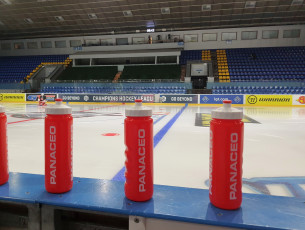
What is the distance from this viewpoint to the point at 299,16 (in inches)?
714

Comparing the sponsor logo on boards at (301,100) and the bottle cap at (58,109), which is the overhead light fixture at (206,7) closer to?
the sponsor logo on boards at (301,100)

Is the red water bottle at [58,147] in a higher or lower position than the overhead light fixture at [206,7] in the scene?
lower

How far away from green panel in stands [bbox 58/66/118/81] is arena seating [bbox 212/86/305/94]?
375 inches

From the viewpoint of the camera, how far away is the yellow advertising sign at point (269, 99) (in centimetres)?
1277

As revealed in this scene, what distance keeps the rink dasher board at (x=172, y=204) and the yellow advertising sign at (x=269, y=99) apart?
12879 millimetres

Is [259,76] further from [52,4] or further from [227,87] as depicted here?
[52,4]

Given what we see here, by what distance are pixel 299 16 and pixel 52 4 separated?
18389 millimetres

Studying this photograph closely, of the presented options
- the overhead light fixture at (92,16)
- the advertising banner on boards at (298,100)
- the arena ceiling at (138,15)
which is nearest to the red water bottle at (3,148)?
the advertising banner on boards at (298,100)

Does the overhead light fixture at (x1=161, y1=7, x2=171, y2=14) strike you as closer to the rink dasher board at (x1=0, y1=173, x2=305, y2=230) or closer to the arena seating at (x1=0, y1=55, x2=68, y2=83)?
the arena seating at (x1=0, y1=55, x2=68, y2=83)

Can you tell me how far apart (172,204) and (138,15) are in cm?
1890

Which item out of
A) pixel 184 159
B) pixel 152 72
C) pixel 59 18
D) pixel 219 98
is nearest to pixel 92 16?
pixel 59 18

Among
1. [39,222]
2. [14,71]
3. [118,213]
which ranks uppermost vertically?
[14,71]

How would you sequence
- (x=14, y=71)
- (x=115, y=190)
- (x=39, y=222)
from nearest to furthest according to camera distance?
(x=39, y=222) → (x=115, y=190) → (x=14, y=71)

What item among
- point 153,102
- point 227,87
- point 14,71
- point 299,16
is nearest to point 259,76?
point 227,87
